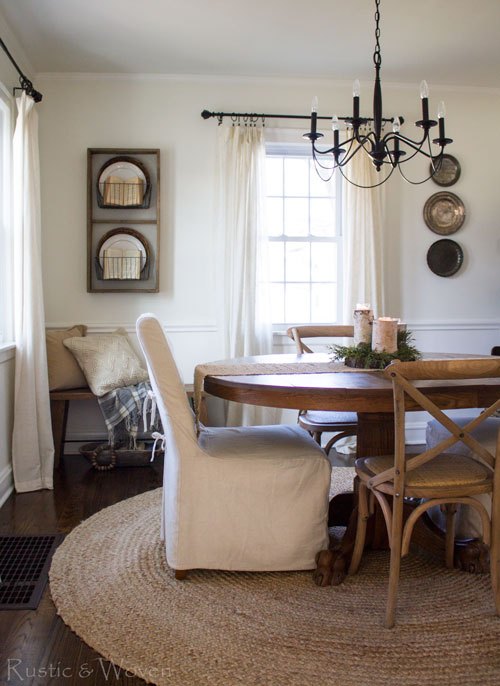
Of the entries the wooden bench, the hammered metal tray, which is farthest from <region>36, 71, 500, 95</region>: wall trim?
the wooden bench

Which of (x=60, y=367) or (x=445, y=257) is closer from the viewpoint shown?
(x=60, y=367)

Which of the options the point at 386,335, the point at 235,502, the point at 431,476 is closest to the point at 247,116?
the point at 386,335

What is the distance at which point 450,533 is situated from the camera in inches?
89.0

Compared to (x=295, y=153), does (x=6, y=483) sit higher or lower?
lower

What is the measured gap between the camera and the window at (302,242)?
431 cm

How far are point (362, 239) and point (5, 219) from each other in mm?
2299

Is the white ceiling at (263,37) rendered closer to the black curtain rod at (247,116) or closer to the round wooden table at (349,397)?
the black curtain rod at (247,116)

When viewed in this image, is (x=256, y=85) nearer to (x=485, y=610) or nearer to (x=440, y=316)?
(x=440, y=316)

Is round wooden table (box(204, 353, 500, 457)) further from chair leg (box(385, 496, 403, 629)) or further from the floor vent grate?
the floor vent grate

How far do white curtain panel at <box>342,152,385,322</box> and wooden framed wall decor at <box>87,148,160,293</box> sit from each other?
1.32m

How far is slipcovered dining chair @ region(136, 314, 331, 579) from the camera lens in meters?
2.14

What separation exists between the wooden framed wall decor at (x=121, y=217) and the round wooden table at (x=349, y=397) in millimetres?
1986

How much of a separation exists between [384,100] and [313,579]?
341 cm

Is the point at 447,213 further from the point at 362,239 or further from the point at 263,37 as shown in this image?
the point at 263,37
